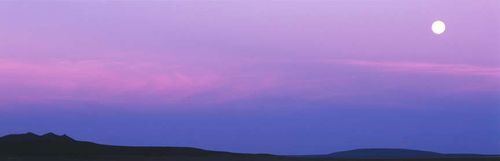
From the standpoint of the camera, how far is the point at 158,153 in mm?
79562

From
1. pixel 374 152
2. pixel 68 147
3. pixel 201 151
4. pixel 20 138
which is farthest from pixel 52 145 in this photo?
pixel 374 152

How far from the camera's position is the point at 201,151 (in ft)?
289

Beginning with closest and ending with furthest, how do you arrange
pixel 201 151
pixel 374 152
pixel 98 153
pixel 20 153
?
pixel 20 153 < pixel 98 153 < pixel 201 151 < pixel 374 152

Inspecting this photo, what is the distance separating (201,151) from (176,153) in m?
6.32

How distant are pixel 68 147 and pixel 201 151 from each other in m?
14.7

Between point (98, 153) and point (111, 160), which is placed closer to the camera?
point (111, 160)

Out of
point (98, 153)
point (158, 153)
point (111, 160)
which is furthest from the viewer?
point (158, 153)

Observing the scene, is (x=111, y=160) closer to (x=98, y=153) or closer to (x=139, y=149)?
(x=98, y=153)

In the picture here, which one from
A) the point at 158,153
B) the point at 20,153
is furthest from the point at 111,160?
the point at 158,153

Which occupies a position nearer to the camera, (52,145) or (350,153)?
(52,145)

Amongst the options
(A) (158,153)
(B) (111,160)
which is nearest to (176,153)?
(A) (158,153)

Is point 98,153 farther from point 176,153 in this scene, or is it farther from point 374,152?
point 374,152

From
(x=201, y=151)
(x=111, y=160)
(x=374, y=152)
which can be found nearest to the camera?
(x=111, y=160)

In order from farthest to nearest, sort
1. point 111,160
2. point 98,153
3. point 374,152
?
point 374,152 → point 98,153 → point 111,160
